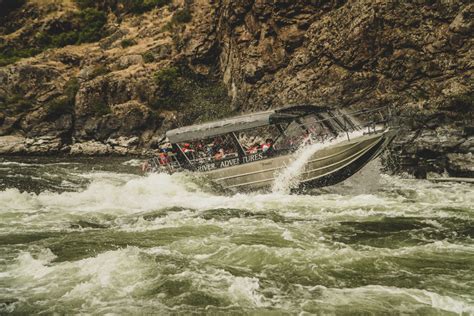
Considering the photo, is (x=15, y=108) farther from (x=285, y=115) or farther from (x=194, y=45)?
(x=285, y=115)

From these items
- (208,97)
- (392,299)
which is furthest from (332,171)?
(208,97)

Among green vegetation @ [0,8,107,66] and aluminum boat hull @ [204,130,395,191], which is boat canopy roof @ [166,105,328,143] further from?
green vegetation @ [0,8,107,66]

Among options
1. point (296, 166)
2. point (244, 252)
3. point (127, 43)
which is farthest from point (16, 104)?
point (244, 252)

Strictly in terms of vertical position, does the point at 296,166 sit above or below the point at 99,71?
below

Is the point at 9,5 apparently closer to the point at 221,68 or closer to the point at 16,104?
the point at 16,104

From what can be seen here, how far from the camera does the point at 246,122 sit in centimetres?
1650

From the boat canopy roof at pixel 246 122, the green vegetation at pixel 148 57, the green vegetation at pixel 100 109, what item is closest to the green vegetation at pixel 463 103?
the boat canopy roof at pixel 246 122

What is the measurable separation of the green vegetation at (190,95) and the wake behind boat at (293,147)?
24487 mm

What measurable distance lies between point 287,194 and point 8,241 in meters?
9.26

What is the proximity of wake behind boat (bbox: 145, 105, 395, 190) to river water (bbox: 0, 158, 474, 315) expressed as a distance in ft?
2.37

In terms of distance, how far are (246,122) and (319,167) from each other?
3.15 m

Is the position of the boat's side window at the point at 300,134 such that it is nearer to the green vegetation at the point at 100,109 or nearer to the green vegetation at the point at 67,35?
the green vegetation at the point at 100,109

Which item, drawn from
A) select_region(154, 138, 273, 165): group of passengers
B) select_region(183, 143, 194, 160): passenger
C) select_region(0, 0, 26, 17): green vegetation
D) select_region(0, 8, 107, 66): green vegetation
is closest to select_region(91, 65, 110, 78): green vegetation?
select_region(0, 8, 107, 66): green vegetation

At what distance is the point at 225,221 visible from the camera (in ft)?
41.2
